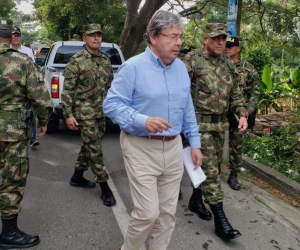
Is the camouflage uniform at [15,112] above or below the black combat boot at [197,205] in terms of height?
above

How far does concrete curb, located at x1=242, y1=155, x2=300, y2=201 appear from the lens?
4.96 m

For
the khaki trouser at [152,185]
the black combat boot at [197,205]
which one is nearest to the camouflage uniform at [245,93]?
the black combat boot at [197,205]

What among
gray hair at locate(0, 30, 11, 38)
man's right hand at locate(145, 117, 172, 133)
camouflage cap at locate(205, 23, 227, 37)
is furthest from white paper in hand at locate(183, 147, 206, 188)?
gray hair at locate(0, 30, 11, 38)

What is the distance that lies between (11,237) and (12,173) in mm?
551

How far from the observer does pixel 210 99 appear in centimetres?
365

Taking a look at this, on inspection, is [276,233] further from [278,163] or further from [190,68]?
[278,163]

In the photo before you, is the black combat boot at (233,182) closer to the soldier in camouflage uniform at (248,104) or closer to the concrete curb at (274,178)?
the soldier in camouflage uniform at (248,104)

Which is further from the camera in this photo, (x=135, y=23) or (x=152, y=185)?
(x=135, y=23)

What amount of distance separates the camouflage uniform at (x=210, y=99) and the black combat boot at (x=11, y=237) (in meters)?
1.64

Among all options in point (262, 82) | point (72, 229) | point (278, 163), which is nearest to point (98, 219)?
point (72, 229)

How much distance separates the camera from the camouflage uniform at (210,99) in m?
3.61

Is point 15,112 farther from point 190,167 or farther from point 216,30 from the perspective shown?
point 216,30

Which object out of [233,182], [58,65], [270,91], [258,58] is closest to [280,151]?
[233,182]

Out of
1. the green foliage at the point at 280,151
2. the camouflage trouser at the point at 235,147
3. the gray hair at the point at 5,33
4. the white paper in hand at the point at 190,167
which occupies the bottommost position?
the green foliage at the point at 280,151
